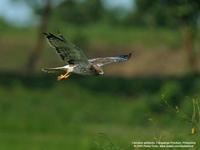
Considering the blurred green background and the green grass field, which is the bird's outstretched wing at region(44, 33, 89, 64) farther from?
the green grass field

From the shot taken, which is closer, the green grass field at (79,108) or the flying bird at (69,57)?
the flying bird at (69,57)

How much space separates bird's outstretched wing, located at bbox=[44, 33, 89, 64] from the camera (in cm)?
686

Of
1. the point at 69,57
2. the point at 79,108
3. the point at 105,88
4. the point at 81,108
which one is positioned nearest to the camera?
the point at 69,57

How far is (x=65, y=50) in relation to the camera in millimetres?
6914

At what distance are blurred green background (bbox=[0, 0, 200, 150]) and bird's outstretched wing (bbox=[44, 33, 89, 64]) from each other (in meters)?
0.81

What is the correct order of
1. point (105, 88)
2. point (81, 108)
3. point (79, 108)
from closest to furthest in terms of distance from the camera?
point (79, 108), point (81, 108), point (105, 88)

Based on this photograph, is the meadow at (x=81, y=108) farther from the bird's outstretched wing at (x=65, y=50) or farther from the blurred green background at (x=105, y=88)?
the bird's outstretched wing at (x=65, y=50)

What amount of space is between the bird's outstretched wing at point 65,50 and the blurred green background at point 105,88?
0.81m

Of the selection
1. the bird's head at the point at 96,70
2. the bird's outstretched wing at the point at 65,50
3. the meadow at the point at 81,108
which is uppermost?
the meadow at the point at 81,108

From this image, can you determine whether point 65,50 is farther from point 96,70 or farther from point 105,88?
point 105,88

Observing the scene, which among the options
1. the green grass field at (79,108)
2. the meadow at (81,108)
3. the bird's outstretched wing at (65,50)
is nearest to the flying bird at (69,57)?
the bird's outstretched wing at (65,50)

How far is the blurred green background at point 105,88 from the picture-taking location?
18219mm

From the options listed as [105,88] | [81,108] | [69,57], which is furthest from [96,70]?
[105,88]

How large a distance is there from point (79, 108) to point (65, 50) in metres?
21.9
